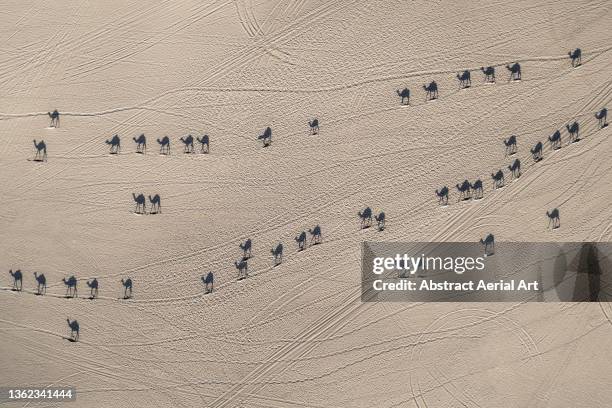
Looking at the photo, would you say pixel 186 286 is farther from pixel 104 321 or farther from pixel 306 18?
pixel 306 18

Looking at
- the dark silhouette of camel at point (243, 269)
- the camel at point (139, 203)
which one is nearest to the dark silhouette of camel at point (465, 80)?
the dark silhouette of camel at point (243, 269)

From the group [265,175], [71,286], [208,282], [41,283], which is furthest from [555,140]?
[41,283]

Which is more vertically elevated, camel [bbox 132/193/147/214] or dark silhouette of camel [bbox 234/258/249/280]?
camel [bbox 132/193/147/214]

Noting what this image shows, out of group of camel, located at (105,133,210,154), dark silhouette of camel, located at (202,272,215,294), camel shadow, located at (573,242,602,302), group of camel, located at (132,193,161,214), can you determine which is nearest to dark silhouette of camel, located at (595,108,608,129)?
camel shadow, located at (573,242,602,302)

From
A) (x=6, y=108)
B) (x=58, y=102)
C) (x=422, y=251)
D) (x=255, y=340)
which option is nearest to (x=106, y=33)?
(x=58, y=102)

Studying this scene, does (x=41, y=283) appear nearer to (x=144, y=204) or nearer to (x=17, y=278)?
(x=17, y=278)

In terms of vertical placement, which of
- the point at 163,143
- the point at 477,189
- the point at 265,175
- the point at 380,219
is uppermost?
the point at 163,143
